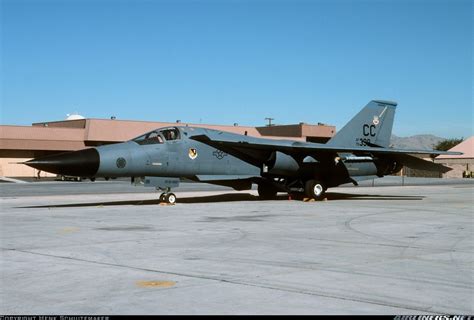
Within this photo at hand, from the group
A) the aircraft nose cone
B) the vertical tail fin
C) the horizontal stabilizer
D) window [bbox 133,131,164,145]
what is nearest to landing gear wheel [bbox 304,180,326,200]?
the vertical tail fin

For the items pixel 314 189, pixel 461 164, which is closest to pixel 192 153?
pixel 314 189

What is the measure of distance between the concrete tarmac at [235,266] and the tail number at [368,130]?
1125cm

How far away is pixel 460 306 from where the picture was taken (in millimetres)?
5699

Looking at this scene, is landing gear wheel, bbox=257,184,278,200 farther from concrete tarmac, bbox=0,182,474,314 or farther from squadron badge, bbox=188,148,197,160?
concrete tarmac, bbox=0,182,474,314

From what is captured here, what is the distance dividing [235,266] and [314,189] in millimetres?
15431

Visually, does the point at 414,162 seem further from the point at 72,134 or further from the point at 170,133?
the point at 72,134

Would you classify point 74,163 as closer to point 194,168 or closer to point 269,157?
point 194,168

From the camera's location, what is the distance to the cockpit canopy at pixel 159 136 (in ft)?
64.2

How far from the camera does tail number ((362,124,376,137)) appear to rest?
84.5 ft

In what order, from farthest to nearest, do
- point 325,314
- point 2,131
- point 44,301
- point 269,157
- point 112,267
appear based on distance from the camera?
point 2,131 → point 269,157 → point 112,267 → point 44,301 → point 325,314

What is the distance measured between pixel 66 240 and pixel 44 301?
Result: 4.95 m

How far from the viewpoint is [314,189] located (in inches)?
908

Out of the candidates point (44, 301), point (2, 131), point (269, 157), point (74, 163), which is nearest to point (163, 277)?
point (44, 301)

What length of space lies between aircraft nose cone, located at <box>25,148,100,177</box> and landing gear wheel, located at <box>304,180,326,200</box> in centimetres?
890
